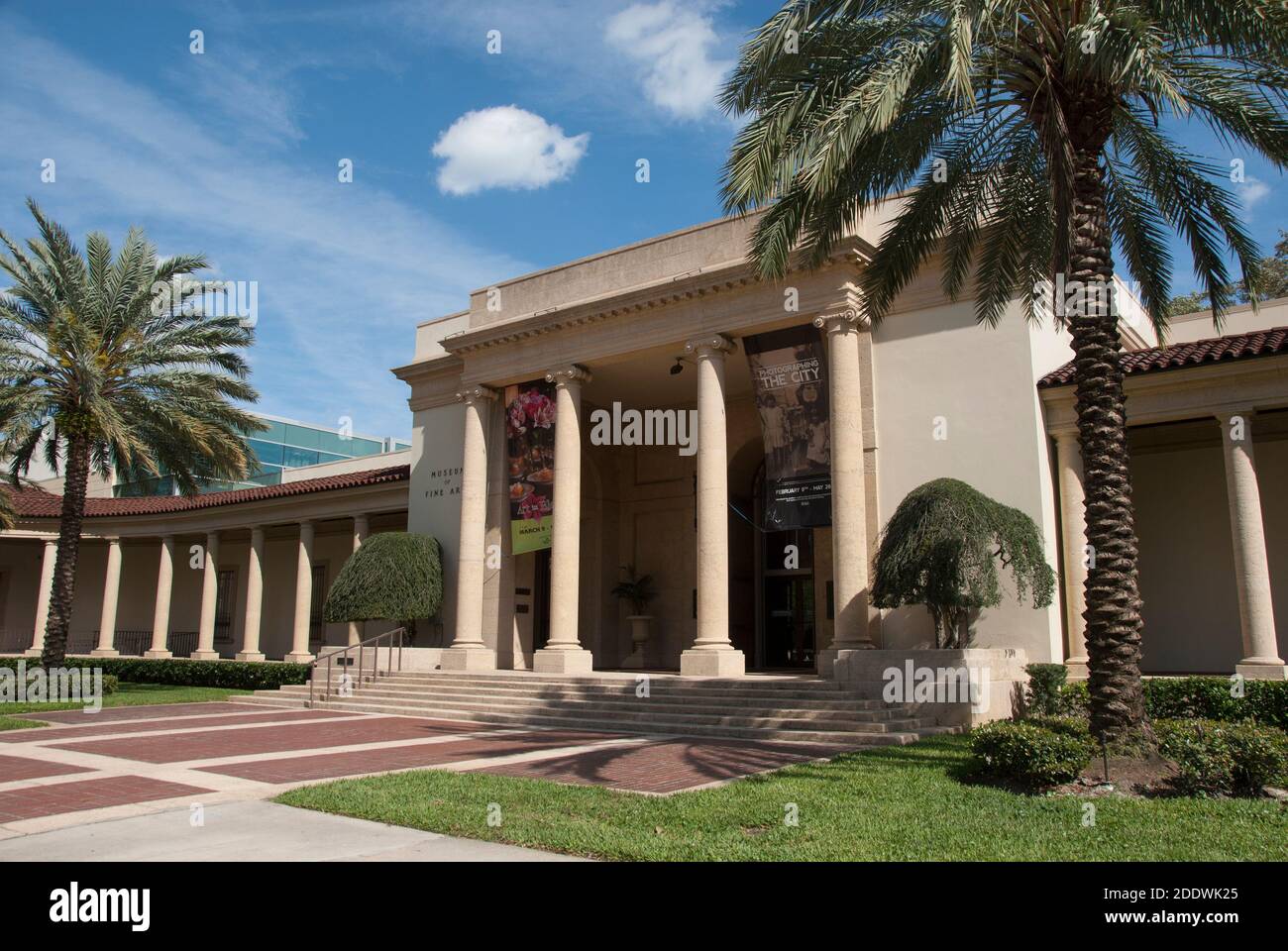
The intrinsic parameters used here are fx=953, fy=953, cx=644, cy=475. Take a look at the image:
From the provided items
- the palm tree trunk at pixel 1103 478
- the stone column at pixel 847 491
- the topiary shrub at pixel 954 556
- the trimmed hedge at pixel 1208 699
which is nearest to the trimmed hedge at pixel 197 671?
the stone column at pixel 847 491

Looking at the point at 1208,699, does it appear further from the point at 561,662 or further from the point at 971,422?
the point at 561,662

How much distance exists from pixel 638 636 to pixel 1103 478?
17.7 m

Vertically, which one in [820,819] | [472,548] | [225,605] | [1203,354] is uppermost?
[1203,354]

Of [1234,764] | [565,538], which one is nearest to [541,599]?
[565,538]

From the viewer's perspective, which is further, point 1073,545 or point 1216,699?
point 1073,545

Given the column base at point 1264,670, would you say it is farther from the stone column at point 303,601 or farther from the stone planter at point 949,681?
the stone column at point 303,601

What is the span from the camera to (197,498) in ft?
105

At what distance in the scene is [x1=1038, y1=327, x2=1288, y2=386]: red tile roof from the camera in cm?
1586

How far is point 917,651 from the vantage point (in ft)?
49.9

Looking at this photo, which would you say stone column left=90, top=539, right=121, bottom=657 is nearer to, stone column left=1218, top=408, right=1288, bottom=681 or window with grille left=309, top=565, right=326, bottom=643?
window with grille left=309, top=565, right=326, bottom=643

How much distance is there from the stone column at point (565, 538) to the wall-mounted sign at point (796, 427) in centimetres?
467

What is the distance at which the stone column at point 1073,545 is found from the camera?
16578 millimetres
